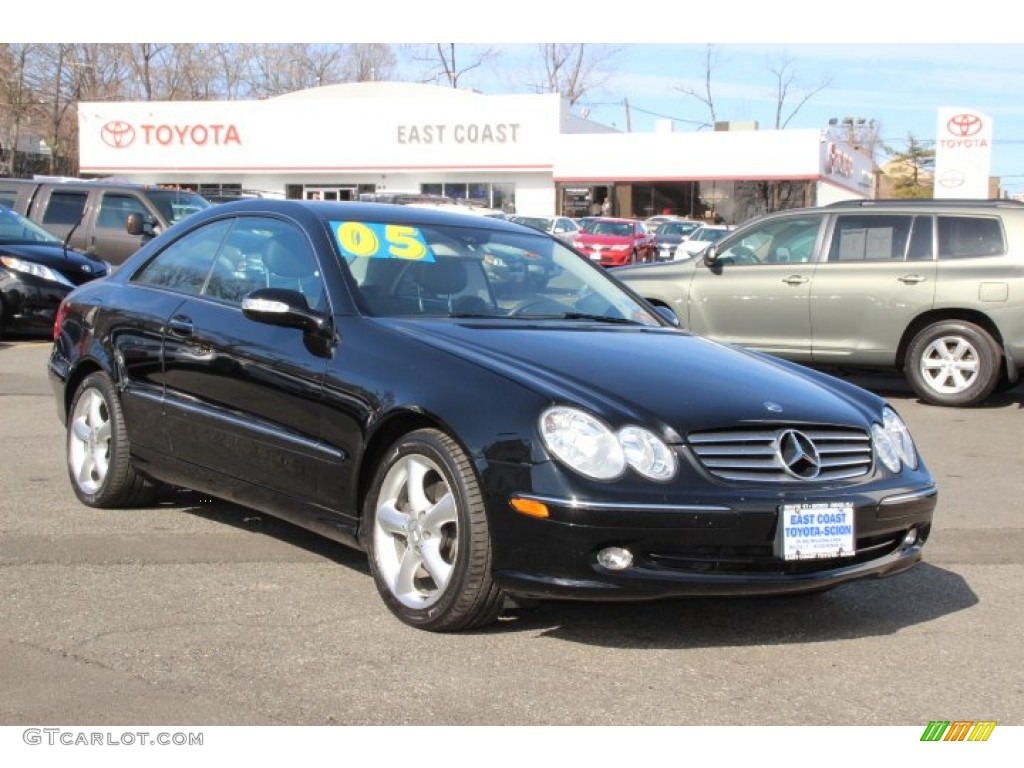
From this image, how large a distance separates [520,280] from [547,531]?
180cm

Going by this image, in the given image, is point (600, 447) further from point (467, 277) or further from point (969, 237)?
point (969, 237)

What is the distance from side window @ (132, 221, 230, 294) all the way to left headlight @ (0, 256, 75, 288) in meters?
8.51

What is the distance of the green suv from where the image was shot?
11.3 m

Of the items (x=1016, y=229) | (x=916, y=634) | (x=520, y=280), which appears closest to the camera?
(x=916, y=634)

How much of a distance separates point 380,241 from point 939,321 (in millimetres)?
7270

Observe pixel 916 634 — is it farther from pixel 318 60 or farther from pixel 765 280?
pixel 318 60

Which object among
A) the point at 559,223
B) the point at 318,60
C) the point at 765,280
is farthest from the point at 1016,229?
the point at 318,60

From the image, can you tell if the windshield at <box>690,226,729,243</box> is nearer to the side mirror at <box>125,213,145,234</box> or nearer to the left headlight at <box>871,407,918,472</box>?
the side mirror at <box>125,213,145,234</box>

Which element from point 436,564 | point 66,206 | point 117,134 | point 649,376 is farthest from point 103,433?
point 117,134

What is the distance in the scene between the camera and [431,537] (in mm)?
4645

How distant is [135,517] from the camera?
6.44 meters

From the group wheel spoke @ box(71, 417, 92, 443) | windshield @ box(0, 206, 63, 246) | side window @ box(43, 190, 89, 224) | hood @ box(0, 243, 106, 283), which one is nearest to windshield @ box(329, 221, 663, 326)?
wheel spoke @ box(71, 417, 92, 443)

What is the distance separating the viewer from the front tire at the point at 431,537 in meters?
4.44

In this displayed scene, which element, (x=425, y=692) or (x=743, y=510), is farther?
(x=743, y=510)
